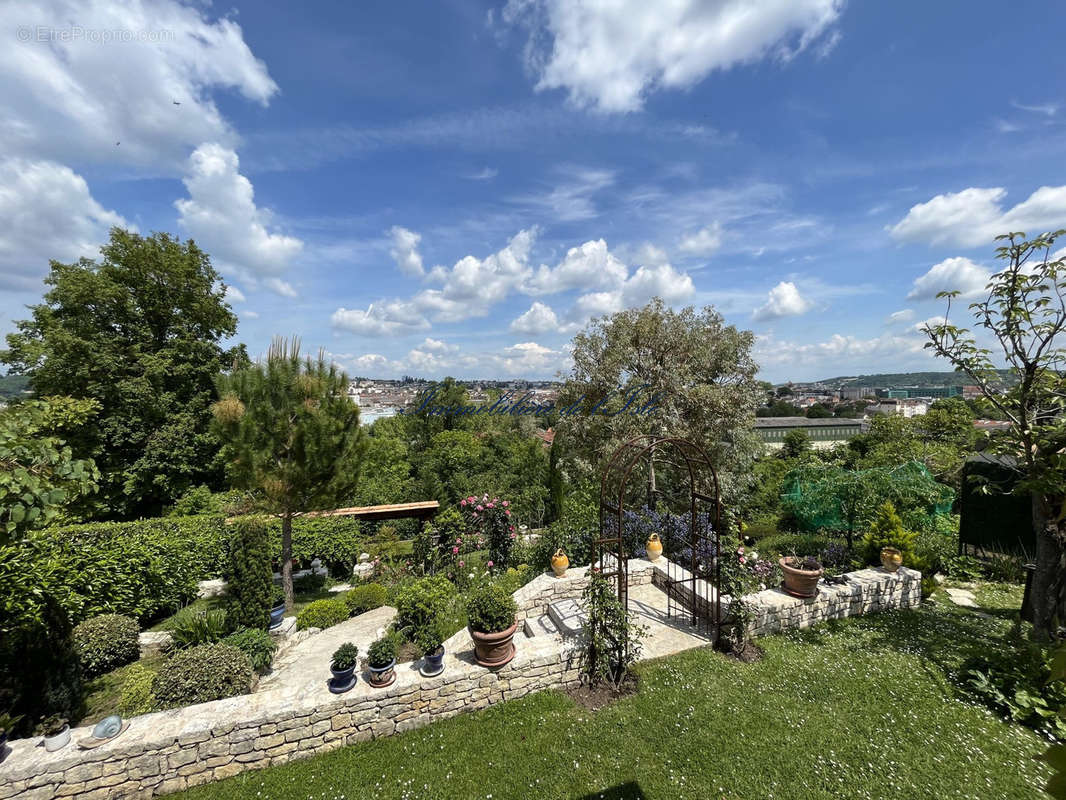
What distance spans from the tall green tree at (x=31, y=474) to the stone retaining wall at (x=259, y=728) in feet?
7.26

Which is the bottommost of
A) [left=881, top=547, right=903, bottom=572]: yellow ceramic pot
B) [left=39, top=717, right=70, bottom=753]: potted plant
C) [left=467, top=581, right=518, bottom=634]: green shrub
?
[left=39, top=717, right=70, bottom=753]: potted plant

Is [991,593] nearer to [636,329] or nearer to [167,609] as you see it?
[636,329]

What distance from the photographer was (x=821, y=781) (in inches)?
141

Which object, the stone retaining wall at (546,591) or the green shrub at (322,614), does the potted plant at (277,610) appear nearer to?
the green shrub at (322,614)

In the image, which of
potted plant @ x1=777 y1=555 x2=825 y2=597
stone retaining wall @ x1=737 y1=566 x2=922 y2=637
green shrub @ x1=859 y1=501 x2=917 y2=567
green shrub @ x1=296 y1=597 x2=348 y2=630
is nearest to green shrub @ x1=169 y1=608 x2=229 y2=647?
green shrub @ x1=296 y1=597 x2=348 y2=630

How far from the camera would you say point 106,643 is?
5.26m

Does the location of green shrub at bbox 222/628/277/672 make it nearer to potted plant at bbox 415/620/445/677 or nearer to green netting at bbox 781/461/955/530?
potted plant at bbox 415/620/445/677

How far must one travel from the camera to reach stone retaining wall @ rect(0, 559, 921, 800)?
11.8 feet

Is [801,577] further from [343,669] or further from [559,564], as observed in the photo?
[343,669]

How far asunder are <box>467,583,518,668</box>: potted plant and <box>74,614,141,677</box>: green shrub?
4.82 metres

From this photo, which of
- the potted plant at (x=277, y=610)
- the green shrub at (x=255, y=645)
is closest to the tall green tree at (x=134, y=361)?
the potted plant at (x=277, y=610)

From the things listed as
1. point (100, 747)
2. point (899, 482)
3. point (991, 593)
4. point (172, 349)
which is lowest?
point (991, 593)

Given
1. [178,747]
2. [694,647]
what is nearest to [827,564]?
[694,647]

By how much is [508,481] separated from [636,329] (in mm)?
7486
